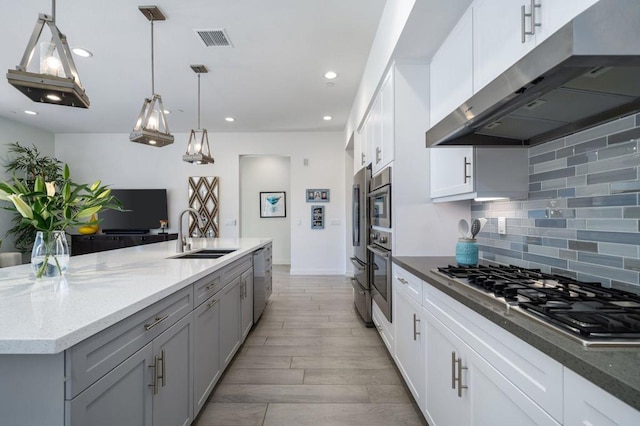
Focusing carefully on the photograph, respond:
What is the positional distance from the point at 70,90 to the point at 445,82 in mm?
2125

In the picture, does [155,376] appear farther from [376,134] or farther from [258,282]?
[376,134]

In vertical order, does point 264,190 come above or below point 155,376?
above

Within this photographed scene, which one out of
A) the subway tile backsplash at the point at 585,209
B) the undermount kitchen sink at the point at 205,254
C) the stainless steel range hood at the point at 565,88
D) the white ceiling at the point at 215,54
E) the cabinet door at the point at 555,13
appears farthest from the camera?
the undermount kitchen sink at the point at 205,254

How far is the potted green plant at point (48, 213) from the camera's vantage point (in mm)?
1352

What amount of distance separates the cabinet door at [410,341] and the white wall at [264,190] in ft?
18.3

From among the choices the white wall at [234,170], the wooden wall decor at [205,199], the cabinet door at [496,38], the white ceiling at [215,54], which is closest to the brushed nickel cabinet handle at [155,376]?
the cabinet door at [496,38]

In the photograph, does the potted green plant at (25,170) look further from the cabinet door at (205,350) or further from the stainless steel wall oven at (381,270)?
the stainless steel wall oven at (381,270)

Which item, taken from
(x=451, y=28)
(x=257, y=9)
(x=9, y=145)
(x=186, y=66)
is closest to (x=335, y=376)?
(x=451, y=28)

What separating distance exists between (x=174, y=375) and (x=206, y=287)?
0.51 metres

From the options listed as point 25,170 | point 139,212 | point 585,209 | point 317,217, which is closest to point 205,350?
point 585,209

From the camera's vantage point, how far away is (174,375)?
1377 mm

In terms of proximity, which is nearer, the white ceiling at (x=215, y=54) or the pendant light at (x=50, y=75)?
the pendant light at (x=50, y=75)

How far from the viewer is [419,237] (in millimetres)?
2268

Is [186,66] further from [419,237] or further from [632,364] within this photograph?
[632,364]
